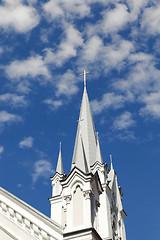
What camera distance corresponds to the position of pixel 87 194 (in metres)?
9.64

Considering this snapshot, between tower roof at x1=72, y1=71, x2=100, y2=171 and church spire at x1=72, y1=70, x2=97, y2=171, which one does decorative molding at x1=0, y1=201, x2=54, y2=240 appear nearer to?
tower roof at x1=72, y1=71, x2=100, y2=171

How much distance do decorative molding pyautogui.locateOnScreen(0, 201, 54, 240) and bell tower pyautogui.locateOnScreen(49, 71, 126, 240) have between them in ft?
1.61

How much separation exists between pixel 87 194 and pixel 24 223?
1.64 m

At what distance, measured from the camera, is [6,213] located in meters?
9.41

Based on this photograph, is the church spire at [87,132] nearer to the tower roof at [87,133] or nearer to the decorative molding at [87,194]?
the tower roof at [87,133]

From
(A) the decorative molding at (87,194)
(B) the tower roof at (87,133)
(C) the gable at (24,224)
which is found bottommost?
(C) the gable at (24,224)

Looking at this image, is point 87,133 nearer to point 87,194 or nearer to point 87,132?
point 87,132

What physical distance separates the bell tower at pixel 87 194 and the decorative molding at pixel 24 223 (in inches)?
19.3

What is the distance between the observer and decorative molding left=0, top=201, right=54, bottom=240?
29.3ft

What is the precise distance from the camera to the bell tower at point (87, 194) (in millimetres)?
9312

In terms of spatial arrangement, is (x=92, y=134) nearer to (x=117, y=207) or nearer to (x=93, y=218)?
(x=117, y=207)

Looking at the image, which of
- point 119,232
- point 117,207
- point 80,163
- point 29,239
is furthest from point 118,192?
point 29,239

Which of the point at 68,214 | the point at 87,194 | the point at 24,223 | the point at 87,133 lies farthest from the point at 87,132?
the point at 24,223

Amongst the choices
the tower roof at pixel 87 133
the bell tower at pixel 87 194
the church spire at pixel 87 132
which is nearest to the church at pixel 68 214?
the bell tower at pixel 87 194
